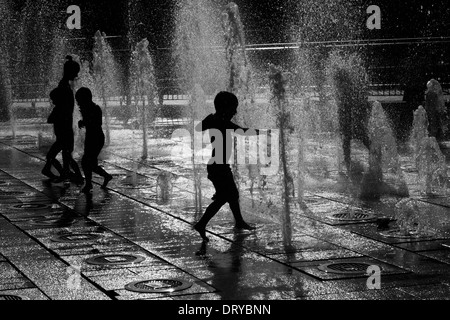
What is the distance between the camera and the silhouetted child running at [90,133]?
12.5 metres

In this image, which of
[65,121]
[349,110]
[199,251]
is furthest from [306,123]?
[199,251]

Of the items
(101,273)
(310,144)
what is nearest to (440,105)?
(310,144)

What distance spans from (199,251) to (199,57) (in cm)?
1982

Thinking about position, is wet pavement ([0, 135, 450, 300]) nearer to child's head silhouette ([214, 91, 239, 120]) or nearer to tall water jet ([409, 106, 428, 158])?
child's head silhouette ([214, 91, 239, 120])

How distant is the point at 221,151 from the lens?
9203 millimetres

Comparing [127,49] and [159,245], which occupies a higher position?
[127,49]

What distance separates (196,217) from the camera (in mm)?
10492

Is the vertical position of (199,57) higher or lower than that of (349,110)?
higher

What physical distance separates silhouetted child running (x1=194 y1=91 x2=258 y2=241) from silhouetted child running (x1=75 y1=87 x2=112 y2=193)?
3.45 meters

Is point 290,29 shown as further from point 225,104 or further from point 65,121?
point 225,104

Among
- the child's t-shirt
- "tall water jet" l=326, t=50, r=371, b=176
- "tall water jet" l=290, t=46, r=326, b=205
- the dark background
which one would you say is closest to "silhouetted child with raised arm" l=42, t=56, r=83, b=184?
"tall water jet" l=290, t=46, r=326, b=205
